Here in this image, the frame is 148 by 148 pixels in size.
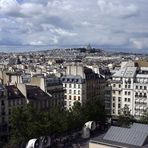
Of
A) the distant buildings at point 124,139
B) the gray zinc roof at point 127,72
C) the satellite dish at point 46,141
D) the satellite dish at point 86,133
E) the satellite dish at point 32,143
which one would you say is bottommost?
the satellite dish at point 86,133

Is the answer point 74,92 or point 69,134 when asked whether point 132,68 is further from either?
point 69,134

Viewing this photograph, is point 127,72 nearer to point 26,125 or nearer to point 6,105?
point 6,105

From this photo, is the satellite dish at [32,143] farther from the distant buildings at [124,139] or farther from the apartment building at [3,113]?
the apartment building at [3,113]

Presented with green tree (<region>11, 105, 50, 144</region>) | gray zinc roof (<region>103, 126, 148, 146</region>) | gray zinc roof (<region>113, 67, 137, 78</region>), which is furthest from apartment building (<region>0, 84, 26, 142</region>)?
gray zinc roof (<region>103, 126, 148, 146</region>)

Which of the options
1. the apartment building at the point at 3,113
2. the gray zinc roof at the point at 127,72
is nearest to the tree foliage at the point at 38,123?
the apartment building at the point at 3,113

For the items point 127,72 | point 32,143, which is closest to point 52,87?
point 127,72

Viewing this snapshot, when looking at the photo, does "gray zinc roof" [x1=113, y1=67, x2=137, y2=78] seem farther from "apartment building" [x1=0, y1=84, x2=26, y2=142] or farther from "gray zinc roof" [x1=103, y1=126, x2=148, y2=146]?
"gray zinc roof" [x1=103, y1=126, x2=148, y2=146]
